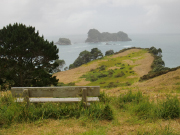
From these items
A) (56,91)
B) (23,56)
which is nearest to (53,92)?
(56,91)

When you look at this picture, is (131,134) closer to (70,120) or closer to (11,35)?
(70,120)

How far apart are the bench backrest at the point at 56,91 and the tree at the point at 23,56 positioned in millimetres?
12467

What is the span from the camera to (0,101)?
485 cm

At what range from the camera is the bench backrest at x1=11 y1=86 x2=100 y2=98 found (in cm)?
426

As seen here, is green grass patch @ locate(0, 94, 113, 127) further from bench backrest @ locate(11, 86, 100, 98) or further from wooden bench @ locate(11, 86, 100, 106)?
bench backrest @ locate(11, 86, 100, 98)

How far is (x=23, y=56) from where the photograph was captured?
16.8 meters

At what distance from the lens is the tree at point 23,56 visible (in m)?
16.2

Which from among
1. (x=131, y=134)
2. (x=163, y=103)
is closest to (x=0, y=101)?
(x=131, y=134)

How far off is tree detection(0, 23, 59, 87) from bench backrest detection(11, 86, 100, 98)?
12.5 meters

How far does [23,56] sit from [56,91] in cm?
1441

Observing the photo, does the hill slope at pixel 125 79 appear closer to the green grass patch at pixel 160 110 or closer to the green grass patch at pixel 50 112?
the green grass patch at pixel 160 110

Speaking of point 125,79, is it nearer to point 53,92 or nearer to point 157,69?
point 157,69

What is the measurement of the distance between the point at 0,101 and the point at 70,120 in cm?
267

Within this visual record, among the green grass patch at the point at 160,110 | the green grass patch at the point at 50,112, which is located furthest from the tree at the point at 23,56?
the green grass patch at the point at 160,110
